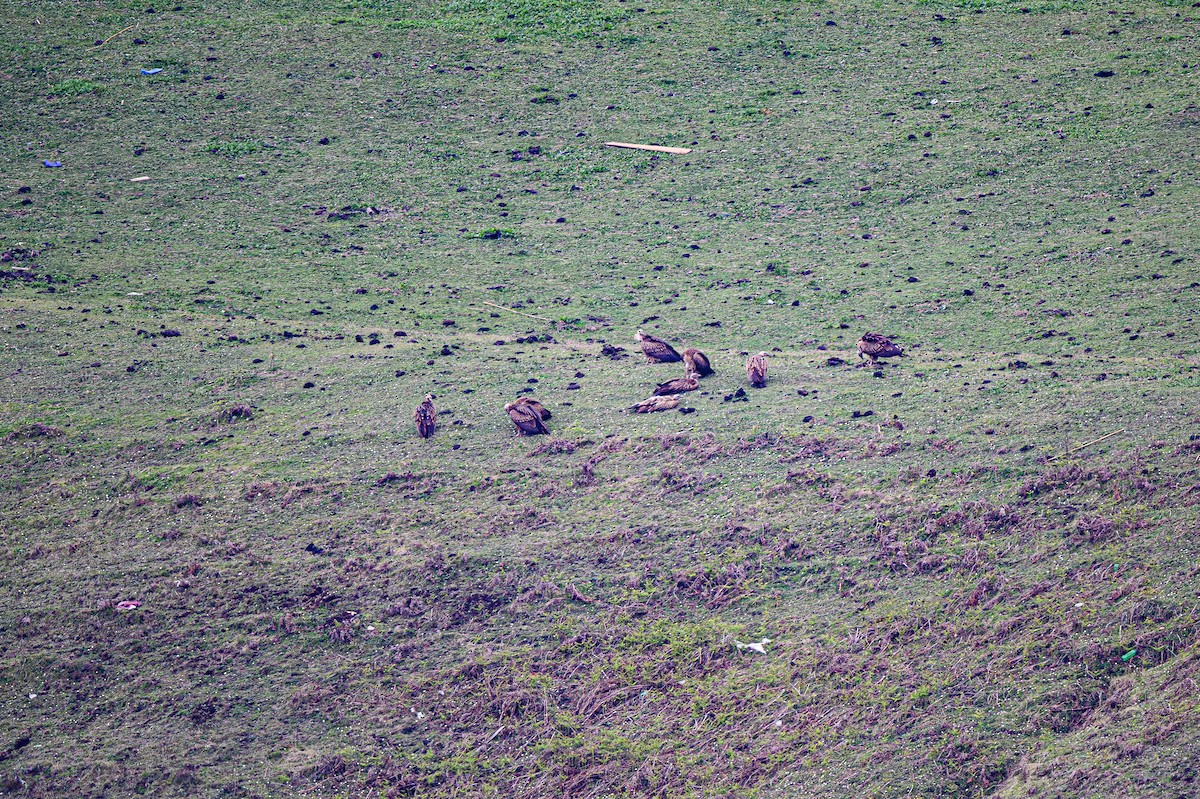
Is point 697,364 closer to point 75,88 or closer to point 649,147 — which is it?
point 649,147

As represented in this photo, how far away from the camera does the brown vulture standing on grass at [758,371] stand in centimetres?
953

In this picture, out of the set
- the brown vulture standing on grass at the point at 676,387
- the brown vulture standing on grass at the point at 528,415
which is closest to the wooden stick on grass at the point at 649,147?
the brown vulture standing on grass at the point at 676,387

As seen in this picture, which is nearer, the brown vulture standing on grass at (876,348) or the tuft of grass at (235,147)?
the brown vulture standing on grass at (876,348)

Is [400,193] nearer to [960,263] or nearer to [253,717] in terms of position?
[960,263]

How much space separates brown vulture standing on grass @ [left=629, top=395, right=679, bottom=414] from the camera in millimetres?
9242

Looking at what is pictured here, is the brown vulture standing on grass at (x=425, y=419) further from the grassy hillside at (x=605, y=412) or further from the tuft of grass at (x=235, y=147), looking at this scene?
the tuft of grass at (x=235, y=147)

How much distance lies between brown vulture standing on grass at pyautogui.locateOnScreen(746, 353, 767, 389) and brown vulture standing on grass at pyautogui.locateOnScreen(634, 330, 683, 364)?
890mm

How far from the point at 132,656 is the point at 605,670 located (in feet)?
10.00

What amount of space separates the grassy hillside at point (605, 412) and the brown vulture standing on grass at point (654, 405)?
0.11 meters

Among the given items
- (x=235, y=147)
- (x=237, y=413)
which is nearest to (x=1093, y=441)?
(x=237, y=413)

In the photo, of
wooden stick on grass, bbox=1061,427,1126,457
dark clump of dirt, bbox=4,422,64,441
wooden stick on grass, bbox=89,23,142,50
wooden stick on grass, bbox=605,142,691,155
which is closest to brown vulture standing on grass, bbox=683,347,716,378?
wooden stick on grass, bbox=1061,427,1126,457

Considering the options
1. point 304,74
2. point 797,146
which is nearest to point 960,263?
point 797,146

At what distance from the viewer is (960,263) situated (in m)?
12.3

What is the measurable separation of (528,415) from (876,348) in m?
3.54
